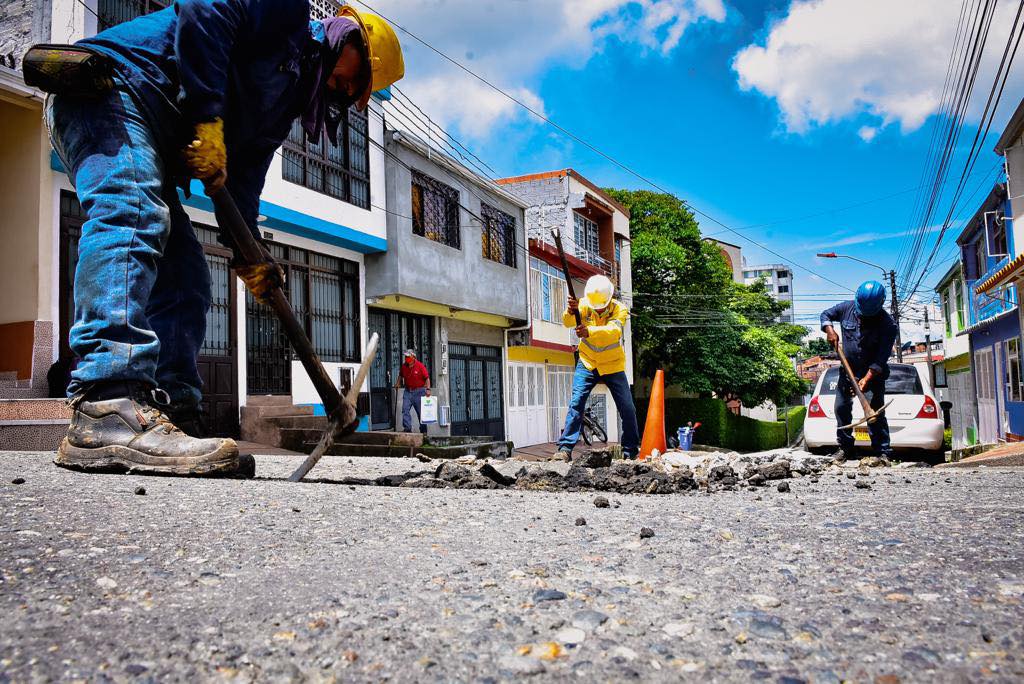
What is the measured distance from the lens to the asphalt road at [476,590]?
1.15 metres

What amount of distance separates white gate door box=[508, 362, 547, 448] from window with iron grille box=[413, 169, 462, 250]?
5.24m

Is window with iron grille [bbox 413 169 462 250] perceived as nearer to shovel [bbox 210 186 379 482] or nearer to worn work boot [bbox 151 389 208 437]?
worn work boot [bbox 151 389 208 437]

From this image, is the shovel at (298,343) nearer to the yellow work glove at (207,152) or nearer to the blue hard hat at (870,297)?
the yellow work glove at (207,152)

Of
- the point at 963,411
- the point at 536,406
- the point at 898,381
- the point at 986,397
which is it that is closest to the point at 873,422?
the point at 898,381

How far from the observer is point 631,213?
1334 inches

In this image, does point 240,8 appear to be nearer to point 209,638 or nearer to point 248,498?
point 248,498

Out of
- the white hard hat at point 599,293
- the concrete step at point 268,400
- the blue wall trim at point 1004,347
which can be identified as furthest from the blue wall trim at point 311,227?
the blue wall trim at point 1004,347

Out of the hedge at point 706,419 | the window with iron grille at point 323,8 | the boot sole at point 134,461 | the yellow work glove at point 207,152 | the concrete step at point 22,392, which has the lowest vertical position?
the hedge at point 706,419

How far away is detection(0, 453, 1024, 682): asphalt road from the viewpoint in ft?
3.76

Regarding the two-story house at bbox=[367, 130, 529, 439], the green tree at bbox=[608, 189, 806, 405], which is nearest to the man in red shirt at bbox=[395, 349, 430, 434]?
the two-story house at bbox=[367, 130, 529, 439]

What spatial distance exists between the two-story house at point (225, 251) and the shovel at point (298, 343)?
346 cm

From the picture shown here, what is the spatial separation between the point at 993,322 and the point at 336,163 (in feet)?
64.1

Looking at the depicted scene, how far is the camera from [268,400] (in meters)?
11.2

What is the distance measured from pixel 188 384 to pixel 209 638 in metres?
2.32
